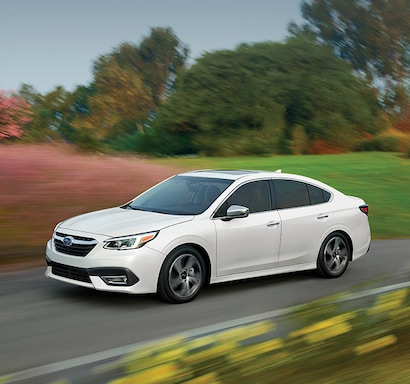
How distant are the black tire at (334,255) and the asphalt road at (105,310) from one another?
0.46ft

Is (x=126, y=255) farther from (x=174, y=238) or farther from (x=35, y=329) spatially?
(x=35, y=329)

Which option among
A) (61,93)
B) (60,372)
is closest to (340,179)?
(60,372)

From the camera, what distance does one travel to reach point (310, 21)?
244ft

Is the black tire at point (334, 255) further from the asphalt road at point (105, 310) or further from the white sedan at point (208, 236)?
the asphalt road at point (105, 310)

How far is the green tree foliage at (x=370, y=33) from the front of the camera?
224 feet

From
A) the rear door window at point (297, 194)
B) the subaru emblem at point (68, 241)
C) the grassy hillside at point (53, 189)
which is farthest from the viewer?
the grassy hillside at point (53, 189)

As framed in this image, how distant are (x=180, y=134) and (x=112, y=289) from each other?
4079 centimetres

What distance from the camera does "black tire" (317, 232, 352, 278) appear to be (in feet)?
32.6

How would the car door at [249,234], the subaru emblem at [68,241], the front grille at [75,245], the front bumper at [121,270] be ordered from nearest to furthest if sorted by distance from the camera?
the front bumper at [121,270], the front grille at [75,245], the subaru emblem at [68,241], the car door at [249,234]

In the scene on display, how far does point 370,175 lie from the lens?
105 feet

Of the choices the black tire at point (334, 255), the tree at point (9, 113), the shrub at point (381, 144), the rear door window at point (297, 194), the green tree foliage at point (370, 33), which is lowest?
the black tire at point (334, 255)

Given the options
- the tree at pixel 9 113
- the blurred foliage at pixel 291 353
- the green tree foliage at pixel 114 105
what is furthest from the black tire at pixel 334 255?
the green tree foliage at pixel 114 105

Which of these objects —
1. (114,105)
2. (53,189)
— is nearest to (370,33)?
(114,105)

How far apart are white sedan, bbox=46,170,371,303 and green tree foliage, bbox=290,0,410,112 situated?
5717 centimetres
